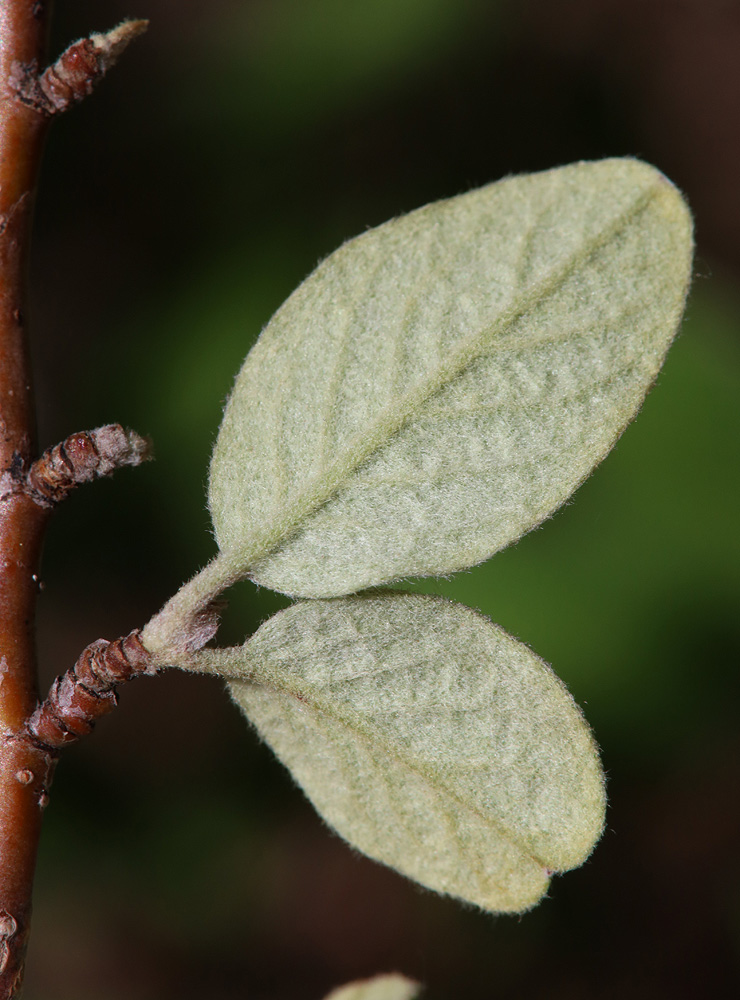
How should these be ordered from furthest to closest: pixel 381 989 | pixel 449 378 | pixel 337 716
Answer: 1. pixel 381 989
2. pixel 337 716
3. pixel 449 378

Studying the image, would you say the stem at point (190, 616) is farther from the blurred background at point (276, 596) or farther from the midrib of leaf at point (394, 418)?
the blurred background at point (276, 596)

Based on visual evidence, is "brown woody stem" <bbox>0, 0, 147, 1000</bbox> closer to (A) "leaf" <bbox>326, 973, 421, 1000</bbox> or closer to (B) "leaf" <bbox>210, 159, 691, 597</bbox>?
(B) "leaf" <bbox>210, 159, 691, 597</bbox>

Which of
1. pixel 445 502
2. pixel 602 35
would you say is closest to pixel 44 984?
pixel 445 502

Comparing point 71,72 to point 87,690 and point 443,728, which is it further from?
point 443,728

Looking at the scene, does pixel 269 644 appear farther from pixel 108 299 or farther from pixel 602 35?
pixel 602 35

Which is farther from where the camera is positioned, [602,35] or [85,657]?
[602,35]

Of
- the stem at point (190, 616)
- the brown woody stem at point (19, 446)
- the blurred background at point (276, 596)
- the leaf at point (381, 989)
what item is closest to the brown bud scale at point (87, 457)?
the brown woody stem at point (19, 446)

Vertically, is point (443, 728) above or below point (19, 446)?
below

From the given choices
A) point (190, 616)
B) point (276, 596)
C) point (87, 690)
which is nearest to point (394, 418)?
point (190, 616)
